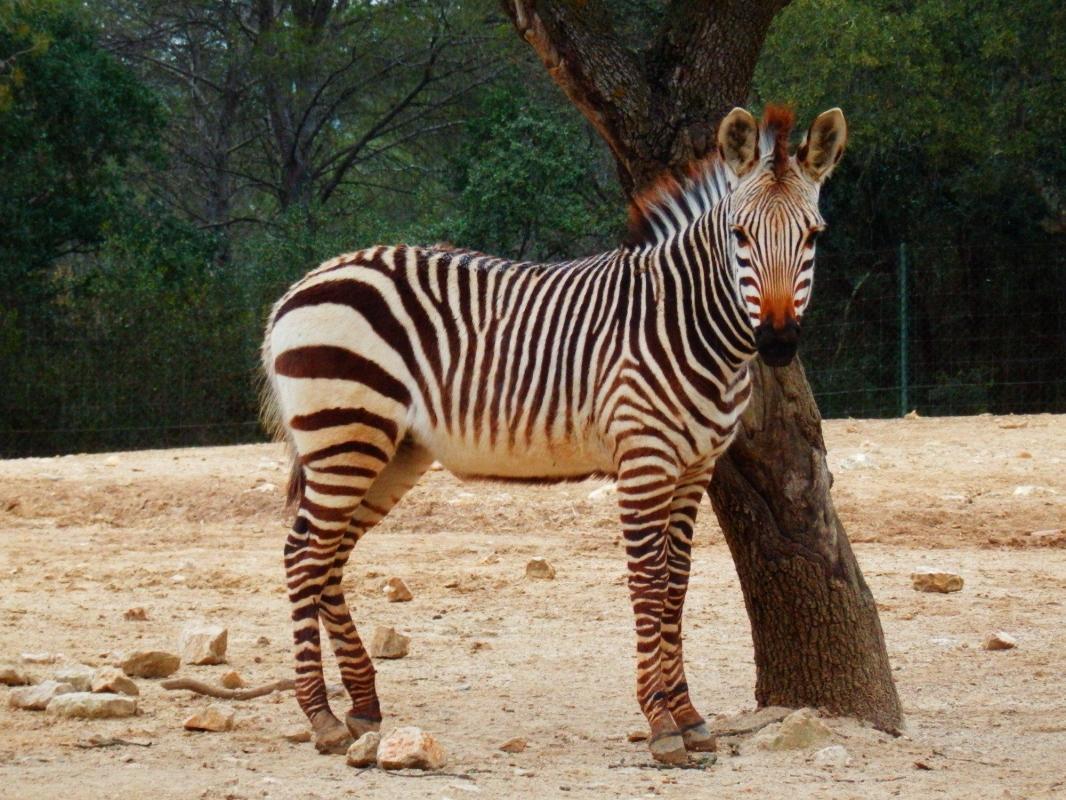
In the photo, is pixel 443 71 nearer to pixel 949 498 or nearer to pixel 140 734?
pixel 949 498

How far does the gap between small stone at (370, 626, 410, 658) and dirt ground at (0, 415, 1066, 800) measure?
0.18 feet

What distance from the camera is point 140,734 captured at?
510cm

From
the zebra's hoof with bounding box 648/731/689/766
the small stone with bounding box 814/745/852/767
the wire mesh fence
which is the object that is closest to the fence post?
the wire mesh fence

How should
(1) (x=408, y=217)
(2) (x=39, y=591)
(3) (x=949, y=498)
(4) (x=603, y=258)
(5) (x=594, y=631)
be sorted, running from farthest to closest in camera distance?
(1) (x=408, y=217)
(3) (x=949, y=498)
(2) (x=39, y=591)
(5) (x=594, y=631)
(4) (x=603, y=258)

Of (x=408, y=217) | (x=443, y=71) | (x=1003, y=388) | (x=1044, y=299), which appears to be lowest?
(x=1003, y=388)

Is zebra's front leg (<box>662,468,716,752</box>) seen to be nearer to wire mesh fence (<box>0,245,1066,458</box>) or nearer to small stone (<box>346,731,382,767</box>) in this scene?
small stone (<box>346,731,382,767</box>)

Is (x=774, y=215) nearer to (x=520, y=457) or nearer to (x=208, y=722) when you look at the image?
(x=520, y=457)

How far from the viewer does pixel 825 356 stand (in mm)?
18109

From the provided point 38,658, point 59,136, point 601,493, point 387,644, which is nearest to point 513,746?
point 387,644

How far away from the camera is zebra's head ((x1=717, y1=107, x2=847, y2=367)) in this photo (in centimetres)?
462

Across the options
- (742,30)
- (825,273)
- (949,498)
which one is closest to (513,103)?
(825,273)

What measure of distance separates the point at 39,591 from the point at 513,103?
50.9 feet

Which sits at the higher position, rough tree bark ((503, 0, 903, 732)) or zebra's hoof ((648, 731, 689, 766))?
rough tree bark ((503, 0, 903, 732))

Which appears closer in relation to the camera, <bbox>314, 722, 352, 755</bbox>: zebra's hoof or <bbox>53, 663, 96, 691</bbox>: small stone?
<bbox>314, 722, 352, 755</bbox>: zebra's hoof
